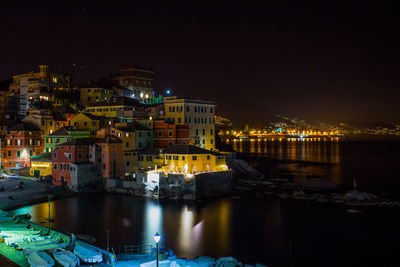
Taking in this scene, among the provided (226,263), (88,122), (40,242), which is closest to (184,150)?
(88,122)

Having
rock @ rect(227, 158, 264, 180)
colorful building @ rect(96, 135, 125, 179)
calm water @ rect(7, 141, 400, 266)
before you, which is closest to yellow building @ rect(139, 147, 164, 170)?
colorful building @ rect(96, 135, 125, 179)

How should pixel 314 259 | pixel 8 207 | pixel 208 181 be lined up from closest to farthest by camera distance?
pixel 314 259 → pixel 8 207 → pixel 208 181

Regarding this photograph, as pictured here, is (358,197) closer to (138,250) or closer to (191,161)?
(191,161)

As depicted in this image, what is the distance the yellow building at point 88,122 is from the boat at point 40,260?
40558 millimetres

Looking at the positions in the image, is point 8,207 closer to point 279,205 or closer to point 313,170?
point 279,205

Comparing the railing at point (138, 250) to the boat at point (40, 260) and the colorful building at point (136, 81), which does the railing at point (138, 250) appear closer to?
the boat at point (40, 260)

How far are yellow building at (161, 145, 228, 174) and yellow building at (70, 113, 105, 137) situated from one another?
53.4 ft

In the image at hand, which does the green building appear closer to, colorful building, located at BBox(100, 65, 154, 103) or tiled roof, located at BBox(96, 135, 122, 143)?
tiled roof, located at BBox(96, 135, 122, 143)

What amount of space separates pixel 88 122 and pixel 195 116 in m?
16.9

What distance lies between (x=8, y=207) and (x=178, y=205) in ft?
59.3

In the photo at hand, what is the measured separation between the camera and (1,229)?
23484 millimetres

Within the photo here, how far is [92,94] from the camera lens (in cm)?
7444

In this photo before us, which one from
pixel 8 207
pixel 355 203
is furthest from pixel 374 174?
pixel 8 207

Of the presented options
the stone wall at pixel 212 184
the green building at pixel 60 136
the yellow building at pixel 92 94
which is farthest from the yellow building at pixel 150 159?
the yellow building at pixel 92 94
